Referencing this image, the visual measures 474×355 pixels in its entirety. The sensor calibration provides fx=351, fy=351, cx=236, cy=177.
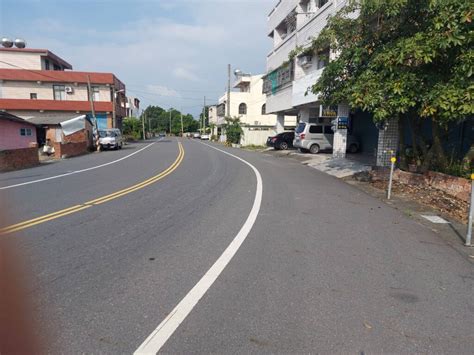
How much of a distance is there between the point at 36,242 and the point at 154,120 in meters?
132

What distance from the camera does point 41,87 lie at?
42875mm

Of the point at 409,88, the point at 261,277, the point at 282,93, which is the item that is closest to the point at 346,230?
the point at 261,277

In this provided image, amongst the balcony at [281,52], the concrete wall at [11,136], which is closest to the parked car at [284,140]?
the balcony at [281,52]

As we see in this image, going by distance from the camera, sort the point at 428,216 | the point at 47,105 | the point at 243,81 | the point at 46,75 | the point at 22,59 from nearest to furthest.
Answer: the point at 428,216
the point at 46,75
the point at 47,105
the point at 22,59
the point at 243,81

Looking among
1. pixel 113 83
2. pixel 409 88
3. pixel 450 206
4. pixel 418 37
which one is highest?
pixel 113 83

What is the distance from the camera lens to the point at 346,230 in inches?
253

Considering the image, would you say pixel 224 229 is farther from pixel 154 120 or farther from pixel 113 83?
pixel 154 120

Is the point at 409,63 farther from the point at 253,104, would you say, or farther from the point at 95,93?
the point at 253,104

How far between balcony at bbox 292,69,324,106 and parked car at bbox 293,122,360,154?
1.73 m

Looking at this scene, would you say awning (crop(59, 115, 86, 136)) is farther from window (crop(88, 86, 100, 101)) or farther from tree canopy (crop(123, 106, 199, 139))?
tree canopy (crop(123, 106, 199, 139))

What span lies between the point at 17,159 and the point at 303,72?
2086cm

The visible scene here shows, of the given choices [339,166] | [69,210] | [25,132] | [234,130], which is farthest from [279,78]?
[69,210]

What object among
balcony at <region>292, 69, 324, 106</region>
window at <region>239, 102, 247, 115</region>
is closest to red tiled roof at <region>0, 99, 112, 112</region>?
window at <region>239, 102, 247, 115</region>

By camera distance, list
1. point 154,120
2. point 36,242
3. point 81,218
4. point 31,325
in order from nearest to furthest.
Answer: point 31,325, point 36,242, point 81,218, point 154,120
